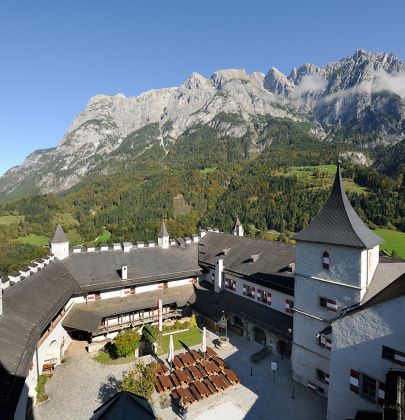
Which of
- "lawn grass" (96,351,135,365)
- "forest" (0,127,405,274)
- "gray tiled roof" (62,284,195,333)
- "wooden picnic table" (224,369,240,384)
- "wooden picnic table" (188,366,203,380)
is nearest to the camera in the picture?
"wooden picnic table" (224,369,240,384)

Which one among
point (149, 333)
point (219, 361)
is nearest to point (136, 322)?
point (149, 333)

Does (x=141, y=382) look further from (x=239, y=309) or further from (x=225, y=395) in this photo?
(x=239, y=309)

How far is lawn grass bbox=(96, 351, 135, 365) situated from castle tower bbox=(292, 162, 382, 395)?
13.8 meters

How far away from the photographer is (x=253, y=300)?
109 feet

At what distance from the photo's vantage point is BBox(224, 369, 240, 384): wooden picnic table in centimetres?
2488

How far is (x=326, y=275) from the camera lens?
23031 mm

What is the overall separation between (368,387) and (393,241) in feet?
281

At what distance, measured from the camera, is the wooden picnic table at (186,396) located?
22.4m

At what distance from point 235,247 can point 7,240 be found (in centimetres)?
10083

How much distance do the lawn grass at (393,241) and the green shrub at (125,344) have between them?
69553 millimetres

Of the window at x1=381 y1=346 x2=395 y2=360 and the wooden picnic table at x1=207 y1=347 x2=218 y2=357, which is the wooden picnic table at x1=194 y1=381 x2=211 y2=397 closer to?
the wooden picnic table at x1=207 y1=347 x2=218 y2=357

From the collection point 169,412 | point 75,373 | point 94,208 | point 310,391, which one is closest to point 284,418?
point 310,391

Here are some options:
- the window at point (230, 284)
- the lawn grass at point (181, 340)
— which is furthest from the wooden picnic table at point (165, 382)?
the window at point (230, 284)

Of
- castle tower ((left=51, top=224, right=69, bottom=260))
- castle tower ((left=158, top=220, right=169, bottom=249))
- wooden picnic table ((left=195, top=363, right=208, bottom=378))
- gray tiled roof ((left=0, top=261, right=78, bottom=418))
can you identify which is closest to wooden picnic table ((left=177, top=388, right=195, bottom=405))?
wooden picnic table ((left=195, top=363, right=208, bottom=378))
